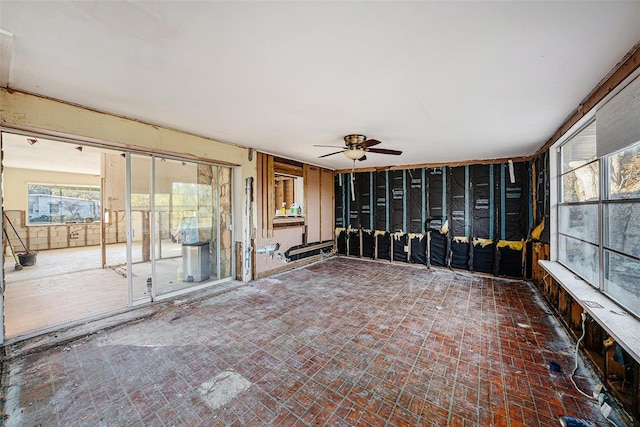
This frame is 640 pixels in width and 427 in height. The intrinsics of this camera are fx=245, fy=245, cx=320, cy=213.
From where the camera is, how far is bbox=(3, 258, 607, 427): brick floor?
68.8 inches

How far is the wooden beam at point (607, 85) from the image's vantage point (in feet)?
5.58

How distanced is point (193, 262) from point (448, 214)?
18.2ft

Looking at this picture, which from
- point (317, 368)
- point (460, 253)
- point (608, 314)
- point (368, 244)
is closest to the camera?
point (608, 314)

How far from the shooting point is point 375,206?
676 centimetres

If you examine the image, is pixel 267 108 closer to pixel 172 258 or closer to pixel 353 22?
pixel 353 22

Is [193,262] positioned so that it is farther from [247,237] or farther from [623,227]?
[623,227]

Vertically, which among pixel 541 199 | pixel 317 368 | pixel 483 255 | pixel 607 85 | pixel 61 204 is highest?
pixel 607 85

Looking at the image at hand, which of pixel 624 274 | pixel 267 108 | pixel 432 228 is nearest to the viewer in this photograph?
pixel 624 274

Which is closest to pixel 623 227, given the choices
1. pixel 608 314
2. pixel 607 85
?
pixel 608 314

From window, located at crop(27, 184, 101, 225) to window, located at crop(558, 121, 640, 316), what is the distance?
41.6 ft

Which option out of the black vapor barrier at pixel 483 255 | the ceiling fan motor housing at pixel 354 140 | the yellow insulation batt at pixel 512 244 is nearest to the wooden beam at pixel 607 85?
the ceiling fan motor housing at pixel 354 140

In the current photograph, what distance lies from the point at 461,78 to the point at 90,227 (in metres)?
11.5

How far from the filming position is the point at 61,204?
825 cm

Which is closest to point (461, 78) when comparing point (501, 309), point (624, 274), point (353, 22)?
point (353, 22)
